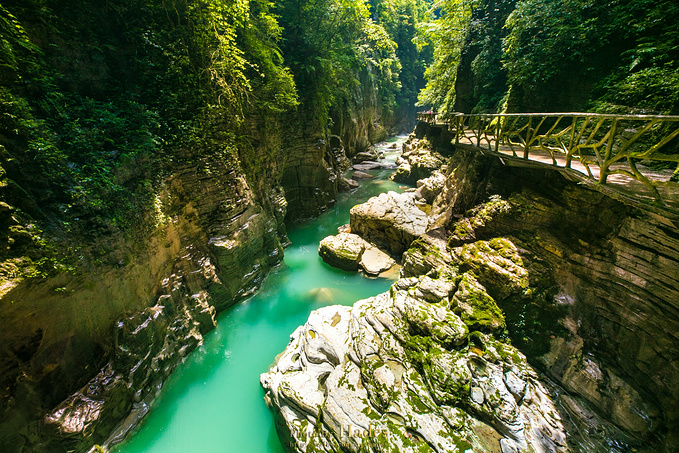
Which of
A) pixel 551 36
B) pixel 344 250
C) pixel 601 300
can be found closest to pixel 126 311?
pixel 344 250

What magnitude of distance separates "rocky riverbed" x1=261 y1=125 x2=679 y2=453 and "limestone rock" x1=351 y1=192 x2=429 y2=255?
4092mm

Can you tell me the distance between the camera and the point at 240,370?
24.0ft

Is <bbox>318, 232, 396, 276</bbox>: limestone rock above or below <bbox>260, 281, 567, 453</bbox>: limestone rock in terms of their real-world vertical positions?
below

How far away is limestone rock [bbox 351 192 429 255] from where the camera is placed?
1146 centimetres

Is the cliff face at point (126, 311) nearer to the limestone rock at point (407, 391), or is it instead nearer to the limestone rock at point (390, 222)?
the limestone rock at point (407, 391)

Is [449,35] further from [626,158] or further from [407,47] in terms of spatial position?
[407,47]

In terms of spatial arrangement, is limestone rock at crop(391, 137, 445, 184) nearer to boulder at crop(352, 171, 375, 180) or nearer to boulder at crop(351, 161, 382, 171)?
boulder at crop(352, 171, 375, 180)

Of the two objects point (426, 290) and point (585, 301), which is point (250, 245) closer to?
point (426, 290)

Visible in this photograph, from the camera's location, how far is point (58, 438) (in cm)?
466

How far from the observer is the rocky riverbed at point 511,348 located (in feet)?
13.8

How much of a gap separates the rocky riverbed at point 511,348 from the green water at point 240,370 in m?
0.74

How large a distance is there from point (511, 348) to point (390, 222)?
7104 millimetres

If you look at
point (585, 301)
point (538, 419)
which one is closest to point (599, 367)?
point (585, 301)

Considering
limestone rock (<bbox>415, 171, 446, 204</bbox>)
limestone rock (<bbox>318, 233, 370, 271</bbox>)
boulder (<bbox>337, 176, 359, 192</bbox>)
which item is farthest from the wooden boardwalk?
boulder (<bbox>337, 176, 359, 192</bbox>)
